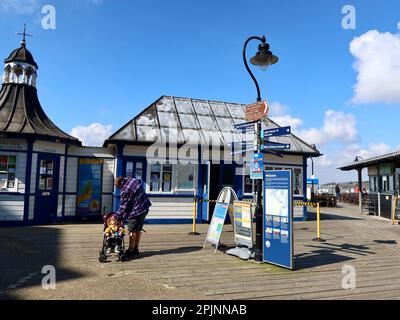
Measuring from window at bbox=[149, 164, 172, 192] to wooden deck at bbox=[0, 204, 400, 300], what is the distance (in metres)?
3.61

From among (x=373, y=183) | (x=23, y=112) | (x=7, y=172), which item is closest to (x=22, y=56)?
(x=23, y=112)

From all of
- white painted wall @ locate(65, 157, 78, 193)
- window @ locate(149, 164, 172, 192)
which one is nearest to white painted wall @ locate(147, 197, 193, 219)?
window @ locate(149, 164, 172, 192)

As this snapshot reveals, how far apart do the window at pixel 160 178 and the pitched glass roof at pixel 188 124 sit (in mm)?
1099

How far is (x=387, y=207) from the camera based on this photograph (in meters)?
18.6

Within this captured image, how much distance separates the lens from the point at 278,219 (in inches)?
271

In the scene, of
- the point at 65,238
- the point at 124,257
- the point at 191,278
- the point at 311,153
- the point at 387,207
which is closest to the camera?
the point at 191,278

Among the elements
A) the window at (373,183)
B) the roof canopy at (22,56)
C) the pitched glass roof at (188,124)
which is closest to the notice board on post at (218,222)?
the pitched glass roof at (188,124)

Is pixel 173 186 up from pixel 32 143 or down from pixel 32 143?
down

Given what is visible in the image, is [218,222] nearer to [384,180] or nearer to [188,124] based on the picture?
[188,124]

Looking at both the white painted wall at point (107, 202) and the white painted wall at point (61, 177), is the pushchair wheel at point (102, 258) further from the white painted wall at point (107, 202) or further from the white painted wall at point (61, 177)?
the white painted wall at point (107, 202)
